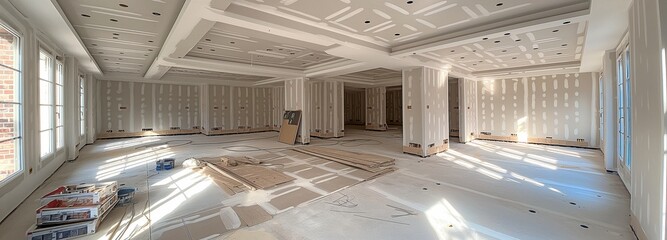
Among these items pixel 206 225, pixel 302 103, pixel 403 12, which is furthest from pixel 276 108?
pixel 206 225

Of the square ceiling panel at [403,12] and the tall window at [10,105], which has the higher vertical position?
the square ceiling panel at [403,12]

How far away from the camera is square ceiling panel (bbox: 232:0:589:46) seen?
130 inches

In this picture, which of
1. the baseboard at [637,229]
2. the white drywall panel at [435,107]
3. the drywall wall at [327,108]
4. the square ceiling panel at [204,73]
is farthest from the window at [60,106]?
the baseboard at [637,229]

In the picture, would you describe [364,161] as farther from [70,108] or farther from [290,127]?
[70,108]

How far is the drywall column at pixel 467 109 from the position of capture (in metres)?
9.31

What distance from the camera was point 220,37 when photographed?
4.91 metres

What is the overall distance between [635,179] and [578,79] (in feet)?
24.6

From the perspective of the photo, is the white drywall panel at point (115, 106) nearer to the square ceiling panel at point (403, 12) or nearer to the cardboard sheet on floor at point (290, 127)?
the cardboard sheet on floor at point (290, 127)

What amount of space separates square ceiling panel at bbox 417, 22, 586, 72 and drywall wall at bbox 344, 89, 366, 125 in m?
12.2

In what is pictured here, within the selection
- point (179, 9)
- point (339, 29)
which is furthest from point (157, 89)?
point (339, 29)

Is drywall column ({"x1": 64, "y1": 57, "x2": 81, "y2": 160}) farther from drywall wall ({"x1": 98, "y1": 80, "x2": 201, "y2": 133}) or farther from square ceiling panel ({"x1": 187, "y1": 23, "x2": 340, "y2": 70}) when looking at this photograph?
drywall wall ({"x1": 98, "y1": 80, "x2": 201, "y2": 133})

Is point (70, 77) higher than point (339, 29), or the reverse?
point (339, 29)

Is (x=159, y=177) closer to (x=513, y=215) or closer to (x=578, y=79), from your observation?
(x=513, y=215)

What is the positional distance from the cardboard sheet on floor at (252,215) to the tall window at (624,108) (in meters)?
5.22
